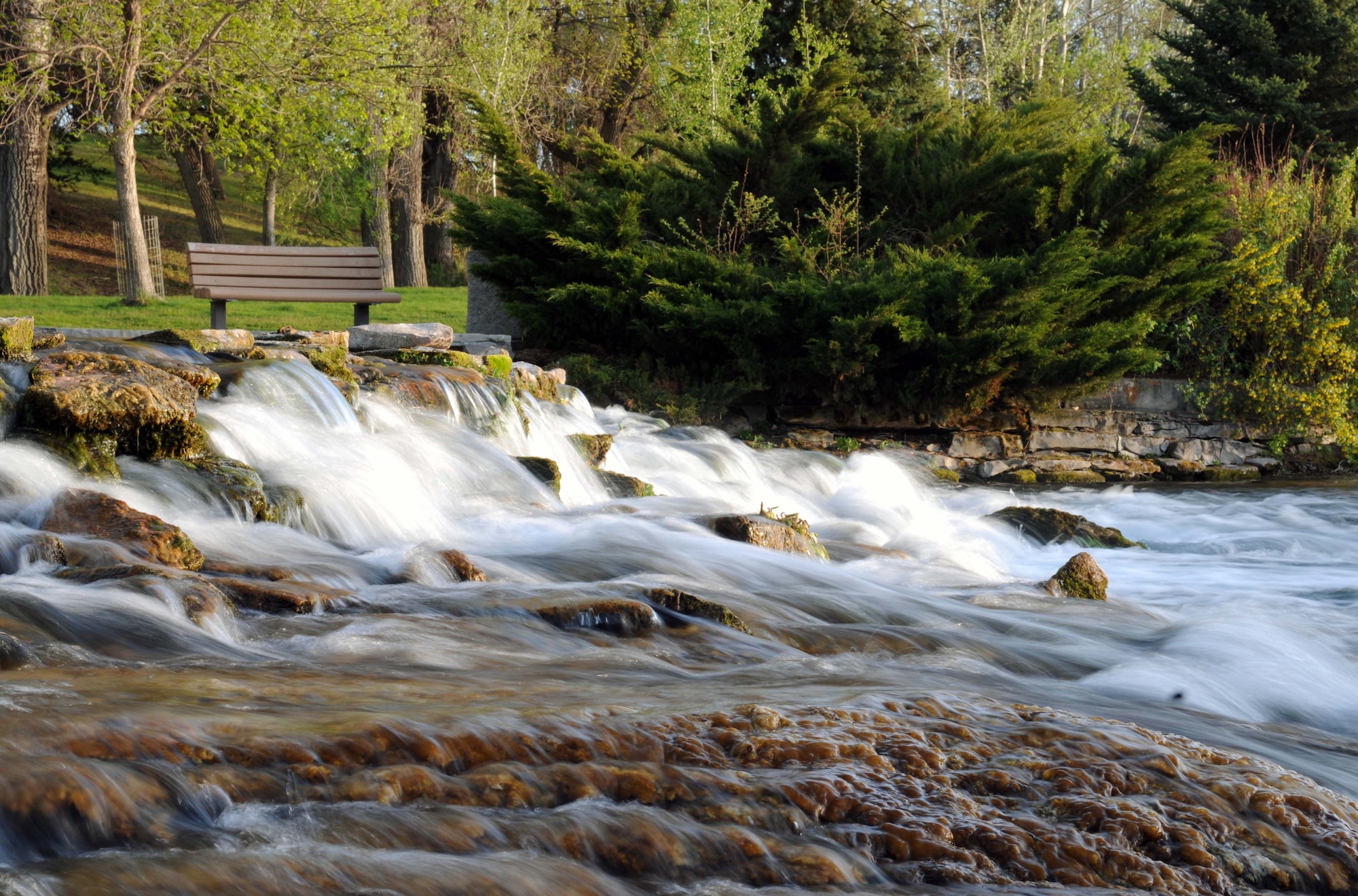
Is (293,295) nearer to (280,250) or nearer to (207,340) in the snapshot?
(280,250)

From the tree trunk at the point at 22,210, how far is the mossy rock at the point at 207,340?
1194 cm

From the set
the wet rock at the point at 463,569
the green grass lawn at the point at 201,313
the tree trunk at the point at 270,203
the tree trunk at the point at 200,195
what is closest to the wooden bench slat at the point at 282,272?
the green grass lawn at the point at 201,313

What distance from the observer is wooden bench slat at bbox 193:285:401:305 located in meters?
12.7

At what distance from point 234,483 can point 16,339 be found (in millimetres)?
1837

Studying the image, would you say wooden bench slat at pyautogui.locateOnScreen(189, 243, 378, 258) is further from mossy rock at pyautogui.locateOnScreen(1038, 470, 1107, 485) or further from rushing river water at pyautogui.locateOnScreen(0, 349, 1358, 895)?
mossy rock at pyautogui.locateOnScreen(1038, 470, 1107, 485)

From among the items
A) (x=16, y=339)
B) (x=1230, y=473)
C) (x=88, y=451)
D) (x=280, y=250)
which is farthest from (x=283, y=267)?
(x=1230, y=473)

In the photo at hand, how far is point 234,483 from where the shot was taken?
5.89 m

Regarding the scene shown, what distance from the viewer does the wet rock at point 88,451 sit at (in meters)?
5.68

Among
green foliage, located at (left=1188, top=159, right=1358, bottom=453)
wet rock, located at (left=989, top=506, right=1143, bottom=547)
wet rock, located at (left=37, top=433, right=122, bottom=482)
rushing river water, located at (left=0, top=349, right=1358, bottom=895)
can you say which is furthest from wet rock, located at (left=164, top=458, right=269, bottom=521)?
green foliage, located at (left=1188, top=159, right=1358, bottom=453)

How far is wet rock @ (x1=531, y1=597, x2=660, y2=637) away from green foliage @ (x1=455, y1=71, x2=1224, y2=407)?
308 inches

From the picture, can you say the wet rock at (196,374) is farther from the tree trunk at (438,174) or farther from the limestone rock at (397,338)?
the tree trunk at (438,174)

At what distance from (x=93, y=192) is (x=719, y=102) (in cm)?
2154

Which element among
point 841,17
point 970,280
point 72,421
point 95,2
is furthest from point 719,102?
point 72,421

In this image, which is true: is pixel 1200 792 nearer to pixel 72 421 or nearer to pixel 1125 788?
pixel 1125 788
